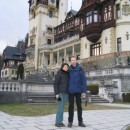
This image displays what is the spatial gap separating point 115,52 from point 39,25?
110ft

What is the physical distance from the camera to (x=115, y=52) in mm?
39469

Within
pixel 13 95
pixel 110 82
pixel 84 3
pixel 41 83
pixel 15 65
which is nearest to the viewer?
pixel 13 95

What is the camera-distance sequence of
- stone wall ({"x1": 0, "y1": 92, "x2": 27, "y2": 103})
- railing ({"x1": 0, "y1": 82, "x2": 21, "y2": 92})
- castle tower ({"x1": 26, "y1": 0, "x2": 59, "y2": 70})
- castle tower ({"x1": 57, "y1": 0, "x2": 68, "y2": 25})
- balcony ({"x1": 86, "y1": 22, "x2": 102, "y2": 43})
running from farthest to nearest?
castle tower ({"x1": 57, "y1": 0, "x2": 68, "y2": 25}), castle tower ({"x1": 26, "y1": 0, "x2": 59, "y2": 70}), balcony ({"x1": 86, "y1": 22, "x2": 102, "y2": 43}), railing ({"x1": 0, "y1": 82, "x2": 21, "y2": 92}), stone wall ({"x1": 0, "y1": 92, "x2": 27, "y2": 103})

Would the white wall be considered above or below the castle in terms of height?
above

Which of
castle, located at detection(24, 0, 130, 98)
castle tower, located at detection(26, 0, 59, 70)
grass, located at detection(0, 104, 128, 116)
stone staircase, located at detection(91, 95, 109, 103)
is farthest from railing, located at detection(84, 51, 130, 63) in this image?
castle tower, located at detection(26, 0, 59, 70)

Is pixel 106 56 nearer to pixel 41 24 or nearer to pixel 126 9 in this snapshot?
pixel 126 9

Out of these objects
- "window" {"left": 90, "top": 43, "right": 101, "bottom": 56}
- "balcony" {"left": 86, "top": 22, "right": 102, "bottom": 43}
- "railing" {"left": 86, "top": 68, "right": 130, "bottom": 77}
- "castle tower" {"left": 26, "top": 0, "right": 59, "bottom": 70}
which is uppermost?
"castle tower" {"left": 26, "top": 0, "right": 59, "bottom": 70}

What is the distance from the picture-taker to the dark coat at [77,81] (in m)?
8.94

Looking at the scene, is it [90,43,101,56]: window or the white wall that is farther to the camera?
the white wall

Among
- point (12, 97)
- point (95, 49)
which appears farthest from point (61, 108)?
point (95, 49)

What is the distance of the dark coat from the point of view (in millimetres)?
8938

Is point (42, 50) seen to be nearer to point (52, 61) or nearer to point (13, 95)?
point (52, 61)

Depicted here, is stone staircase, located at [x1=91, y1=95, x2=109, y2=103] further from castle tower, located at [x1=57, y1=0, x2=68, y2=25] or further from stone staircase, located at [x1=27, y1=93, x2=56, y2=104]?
castle tower, located at [x1=57, y1=0, x2=68, y2=25]

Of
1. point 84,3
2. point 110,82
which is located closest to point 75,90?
point 110,82
